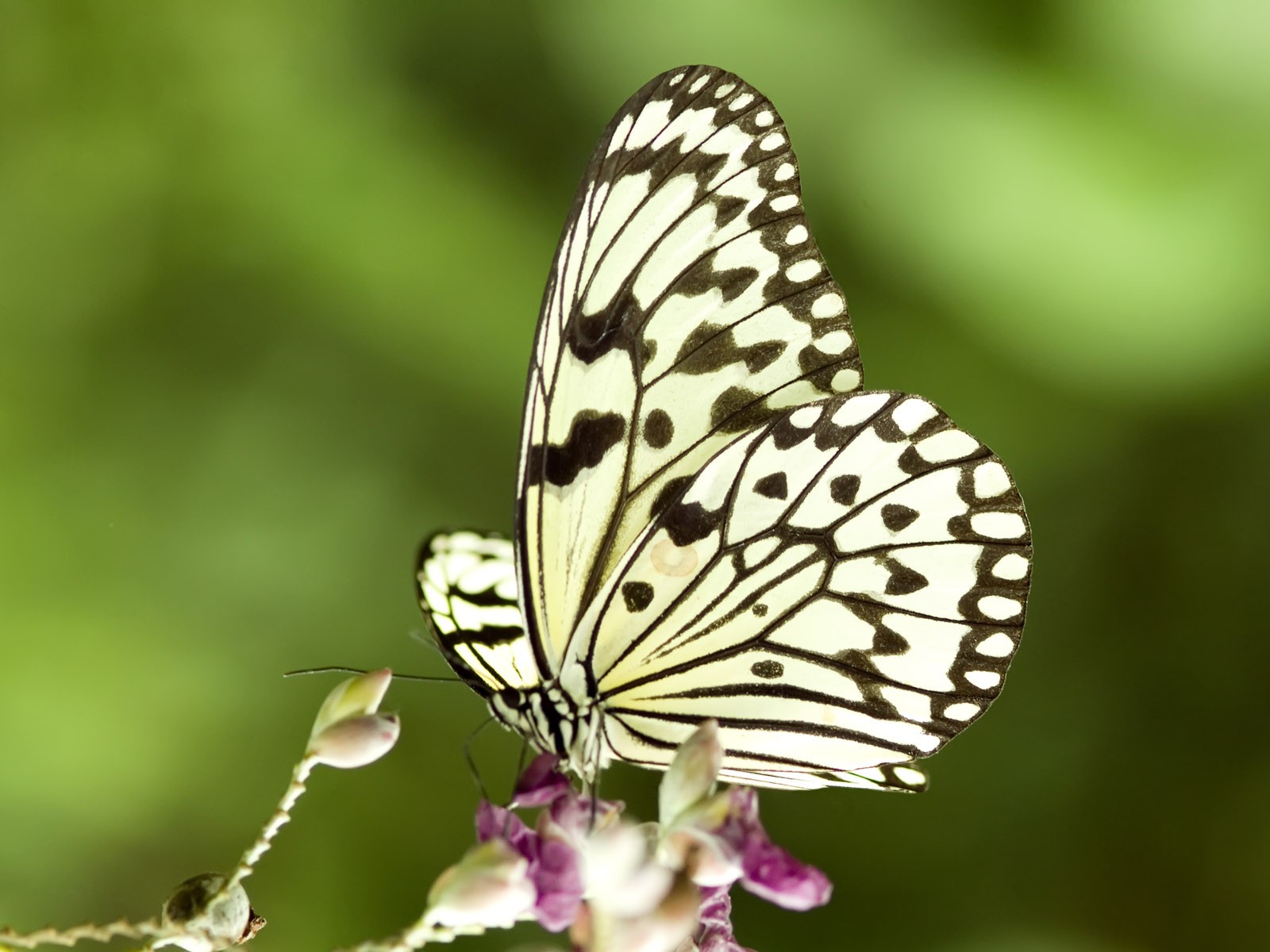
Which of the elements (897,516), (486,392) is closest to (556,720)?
(897,516)

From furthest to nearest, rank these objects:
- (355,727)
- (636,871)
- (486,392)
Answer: (486,392)
(355,727)
(636,871)

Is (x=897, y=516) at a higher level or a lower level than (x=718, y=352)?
lower

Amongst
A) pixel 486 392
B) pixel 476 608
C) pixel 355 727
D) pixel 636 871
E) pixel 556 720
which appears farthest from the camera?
pixel 486 392

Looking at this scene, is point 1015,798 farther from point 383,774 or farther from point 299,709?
point 299,709

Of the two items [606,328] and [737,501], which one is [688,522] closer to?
[737,501]

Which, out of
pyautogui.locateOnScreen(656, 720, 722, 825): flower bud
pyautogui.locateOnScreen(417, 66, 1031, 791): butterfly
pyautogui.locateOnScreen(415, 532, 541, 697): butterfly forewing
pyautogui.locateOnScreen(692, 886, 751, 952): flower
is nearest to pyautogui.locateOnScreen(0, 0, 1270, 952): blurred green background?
pyautogui.locateOnScreen(415, 532, 541, 697): butterfly forewing

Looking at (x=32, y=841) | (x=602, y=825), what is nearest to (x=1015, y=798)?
(x=602, y=825)

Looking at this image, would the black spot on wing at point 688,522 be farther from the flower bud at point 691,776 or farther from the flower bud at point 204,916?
the flower bud at point 204,916

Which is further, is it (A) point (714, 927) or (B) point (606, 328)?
(B) point (606, 328)
